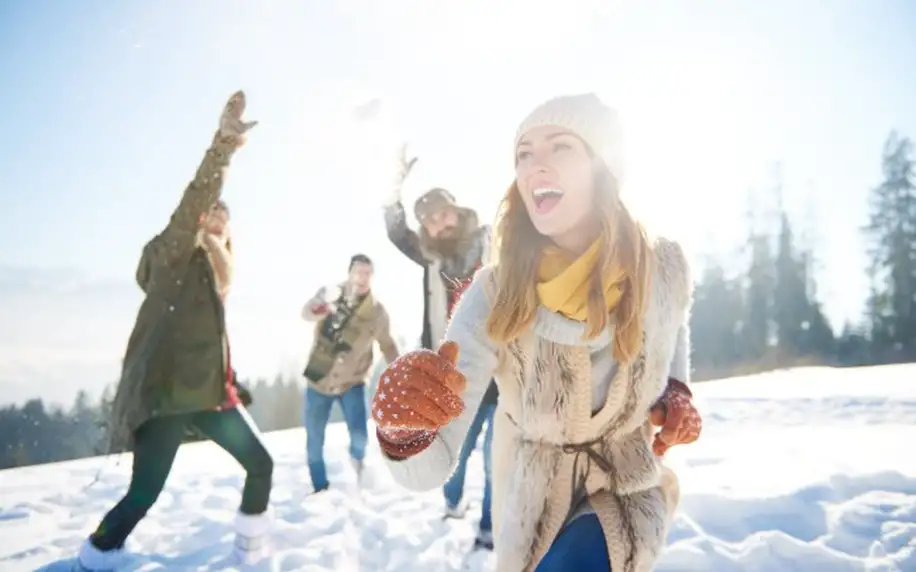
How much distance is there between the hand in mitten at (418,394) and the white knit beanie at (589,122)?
83 cm

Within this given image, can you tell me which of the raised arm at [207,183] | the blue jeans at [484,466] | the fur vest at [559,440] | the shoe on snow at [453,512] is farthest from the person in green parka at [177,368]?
the fur vest at [559,440]

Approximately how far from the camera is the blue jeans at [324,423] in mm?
5801

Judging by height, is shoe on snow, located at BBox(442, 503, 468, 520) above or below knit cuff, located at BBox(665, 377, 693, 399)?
below

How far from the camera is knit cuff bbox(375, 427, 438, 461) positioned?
58.9 inches

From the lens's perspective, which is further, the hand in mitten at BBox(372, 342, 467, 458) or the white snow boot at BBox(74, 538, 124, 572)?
the white snow boot at BBox(74, 538, 124, 572)

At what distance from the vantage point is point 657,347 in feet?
5.63

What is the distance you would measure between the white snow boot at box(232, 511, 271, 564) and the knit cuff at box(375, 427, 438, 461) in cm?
260

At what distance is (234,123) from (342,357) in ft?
10.0

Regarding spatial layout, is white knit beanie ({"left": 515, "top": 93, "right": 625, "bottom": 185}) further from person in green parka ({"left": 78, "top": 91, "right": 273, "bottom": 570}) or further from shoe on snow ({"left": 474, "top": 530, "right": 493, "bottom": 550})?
shoe on snow ({"left": 474, "top": 530, "right": 493, "bottom": 550})

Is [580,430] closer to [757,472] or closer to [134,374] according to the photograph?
[134,374]

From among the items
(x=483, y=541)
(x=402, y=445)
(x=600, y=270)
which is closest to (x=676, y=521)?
(x=483, y=541)

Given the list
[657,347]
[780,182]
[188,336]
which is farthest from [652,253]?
[780,182]

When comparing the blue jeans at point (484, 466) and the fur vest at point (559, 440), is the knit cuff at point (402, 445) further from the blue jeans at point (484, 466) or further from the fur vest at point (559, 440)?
the blue jeans at point (484, 466)

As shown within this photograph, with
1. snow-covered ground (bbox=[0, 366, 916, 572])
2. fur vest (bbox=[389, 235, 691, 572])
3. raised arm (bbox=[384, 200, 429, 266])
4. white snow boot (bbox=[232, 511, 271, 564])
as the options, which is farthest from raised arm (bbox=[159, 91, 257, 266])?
fur vest (bbox=[389, 235, 691, 572])
